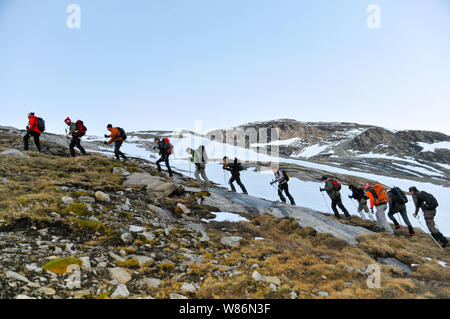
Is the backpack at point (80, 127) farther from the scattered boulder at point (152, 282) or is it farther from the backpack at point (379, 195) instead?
the backpack at point (379, 195)

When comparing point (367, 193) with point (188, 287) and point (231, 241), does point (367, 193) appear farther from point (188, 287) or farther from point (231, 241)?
point (188, 287)

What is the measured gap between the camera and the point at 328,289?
572cm

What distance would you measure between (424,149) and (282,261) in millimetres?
182322

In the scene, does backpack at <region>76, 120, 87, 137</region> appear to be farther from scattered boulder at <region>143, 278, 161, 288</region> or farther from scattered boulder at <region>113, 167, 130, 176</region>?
scattered boulder at <region>143, 278, 161, 288</region>

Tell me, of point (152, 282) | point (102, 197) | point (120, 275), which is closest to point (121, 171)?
point (102, 197)

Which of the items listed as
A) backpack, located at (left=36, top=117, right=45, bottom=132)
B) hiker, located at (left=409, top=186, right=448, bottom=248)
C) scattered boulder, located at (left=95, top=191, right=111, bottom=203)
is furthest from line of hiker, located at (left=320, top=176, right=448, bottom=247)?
backpack, located at (left=36, top=117, right=45, bottom=132)

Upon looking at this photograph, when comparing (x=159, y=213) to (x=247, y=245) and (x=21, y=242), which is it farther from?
(x=21, y=242)

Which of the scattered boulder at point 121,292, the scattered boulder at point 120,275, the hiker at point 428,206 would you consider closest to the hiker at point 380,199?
the hiker at point 428,206

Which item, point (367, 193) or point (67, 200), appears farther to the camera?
point (367, 193)

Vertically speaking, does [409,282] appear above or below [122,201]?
below

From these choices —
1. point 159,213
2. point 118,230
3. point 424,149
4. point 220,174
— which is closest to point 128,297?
point 118,230

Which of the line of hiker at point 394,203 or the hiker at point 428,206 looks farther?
the line of hiker at point 394,203

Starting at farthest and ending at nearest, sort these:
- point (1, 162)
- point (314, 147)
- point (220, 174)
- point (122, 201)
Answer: point (314, 147), point (220, 174), point (1, 162), point (122, 201)

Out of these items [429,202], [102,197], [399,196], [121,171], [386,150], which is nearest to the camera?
[102,197]
